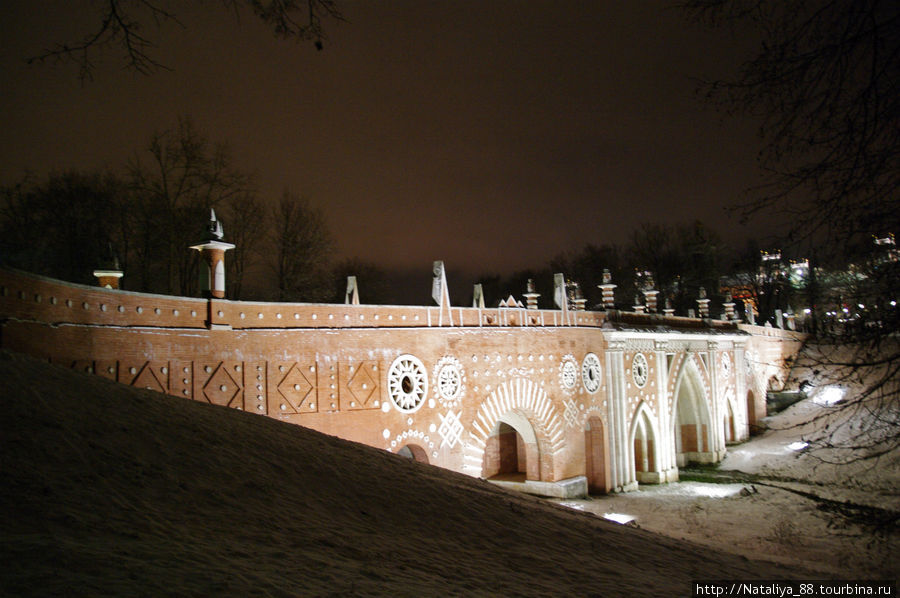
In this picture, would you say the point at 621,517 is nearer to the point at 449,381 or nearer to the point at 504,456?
the point at 449,381

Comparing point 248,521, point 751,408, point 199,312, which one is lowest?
point 751,408

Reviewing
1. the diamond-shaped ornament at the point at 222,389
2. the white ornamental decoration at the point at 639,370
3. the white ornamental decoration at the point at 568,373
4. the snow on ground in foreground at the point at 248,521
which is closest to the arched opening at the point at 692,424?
the white ornamental decoration at the point at 639,370

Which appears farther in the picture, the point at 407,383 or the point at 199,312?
the point at 407,383

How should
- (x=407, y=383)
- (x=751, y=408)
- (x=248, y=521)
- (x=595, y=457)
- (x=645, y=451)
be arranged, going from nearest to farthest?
1. (x=248, y=521)
2. (x=407, y=383)
3. (x=595, y=457)
4. (x=645, y=451)
5. (x=751, y=408)

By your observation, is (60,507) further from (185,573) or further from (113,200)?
(113,200)

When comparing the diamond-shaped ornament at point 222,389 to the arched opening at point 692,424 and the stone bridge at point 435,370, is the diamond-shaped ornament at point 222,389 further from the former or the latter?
the arched opening at point 692,424

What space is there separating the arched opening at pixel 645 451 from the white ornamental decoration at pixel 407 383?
11.5 meters

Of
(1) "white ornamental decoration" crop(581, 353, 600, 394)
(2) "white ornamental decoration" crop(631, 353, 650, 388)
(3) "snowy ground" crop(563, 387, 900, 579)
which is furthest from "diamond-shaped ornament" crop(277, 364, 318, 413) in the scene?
(2) "white ornamental decoration" crop(631, 353, 650, 388)

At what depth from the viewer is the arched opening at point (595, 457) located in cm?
2167

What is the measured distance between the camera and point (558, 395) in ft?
66.7

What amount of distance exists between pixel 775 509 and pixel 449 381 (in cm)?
1056

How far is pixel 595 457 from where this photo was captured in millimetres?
21938

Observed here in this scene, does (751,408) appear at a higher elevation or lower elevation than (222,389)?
lower

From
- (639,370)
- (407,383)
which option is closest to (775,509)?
(639,370)
